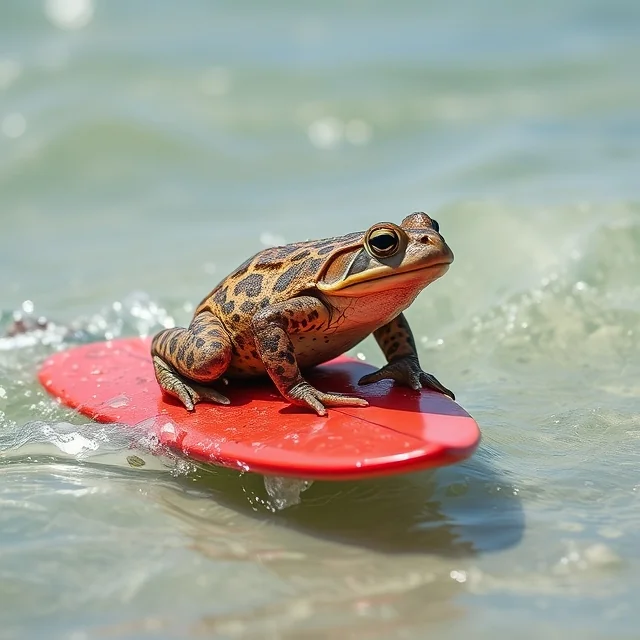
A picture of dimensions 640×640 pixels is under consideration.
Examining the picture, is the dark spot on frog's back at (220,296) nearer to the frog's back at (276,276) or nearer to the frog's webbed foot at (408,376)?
the frog's back at (276,276)

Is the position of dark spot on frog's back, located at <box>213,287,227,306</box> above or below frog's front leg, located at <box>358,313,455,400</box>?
above

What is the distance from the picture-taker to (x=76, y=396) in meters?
5.57

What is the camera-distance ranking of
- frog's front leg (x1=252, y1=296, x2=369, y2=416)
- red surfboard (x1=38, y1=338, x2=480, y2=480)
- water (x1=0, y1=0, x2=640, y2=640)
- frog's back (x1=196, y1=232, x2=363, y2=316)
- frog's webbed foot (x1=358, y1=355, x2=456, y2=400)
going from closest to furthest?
water (x1=0, y1=0, x2=640, y2=640) → red surfboard (x1=38, y1=338, x2=480, y2=480) → frog's front leg (x1=252, y1=296, x2=369, y2=416) → frog's back (x1=196, y1=232, x2=363, y2=316) → frog's webbed foot (x1=358, y1=355, x2=456, y2=400)

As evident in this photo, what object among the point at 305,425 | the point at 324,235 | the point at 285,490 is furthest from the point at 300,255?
the point at 324,235

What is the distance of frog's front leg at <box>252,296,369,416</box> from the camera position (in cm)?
441

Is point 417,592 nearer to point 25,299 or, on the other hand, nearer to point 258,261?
point 258,261

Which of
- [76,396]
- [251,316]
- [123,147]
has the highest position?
[123,147]

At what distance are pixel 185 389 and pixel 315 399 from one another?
823 mm

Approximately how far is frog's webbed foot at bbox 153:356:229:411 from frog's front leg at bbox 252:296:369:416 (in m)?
0.51

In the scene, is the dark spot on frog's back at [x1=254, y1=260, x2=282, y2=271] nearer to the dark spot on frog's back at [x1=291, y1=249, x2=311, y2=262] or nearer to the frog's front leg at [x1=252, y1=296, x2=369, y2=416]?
the dark spot on frog's back at [x1=291, y1=249, x2=311, y2=262]

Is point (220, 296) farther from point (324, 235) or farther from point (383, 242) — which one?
point (324, 235)

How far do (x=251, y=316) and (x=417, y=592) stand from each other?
1.70 m

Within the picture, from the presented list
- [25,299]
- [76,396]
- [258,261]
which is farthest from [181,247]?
[258,261]

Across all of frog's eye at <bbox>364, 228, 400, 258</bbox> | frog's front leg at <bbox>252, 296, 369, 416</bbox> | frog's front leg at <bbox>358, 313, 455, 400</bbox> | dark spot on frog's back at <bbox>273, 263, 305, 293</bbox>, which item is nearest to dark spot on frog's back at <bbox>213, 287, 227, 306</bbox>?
dark spot on frog's back at <bbox>273, 263, 305, 293</bbox>
